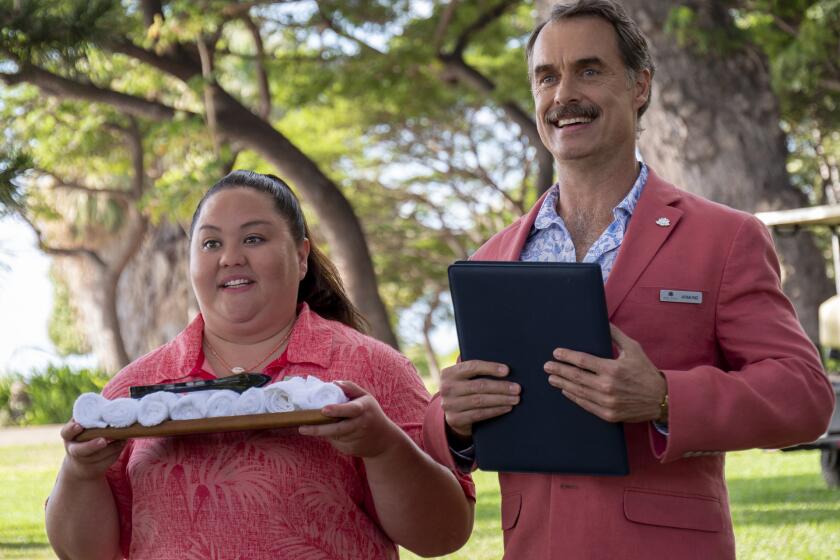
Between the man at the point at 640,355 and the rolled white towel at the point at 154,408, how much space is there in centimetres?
59

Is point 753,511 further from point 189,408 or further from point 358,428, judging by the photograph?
point 189,408

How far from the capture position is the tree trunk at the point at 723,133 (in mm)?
10523

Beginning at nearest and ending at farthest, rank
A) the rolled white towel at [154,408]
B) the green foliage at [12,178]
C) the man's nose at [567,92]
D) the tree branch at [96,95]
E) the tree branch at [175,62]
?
the rolled white towel at [154,408] < the man's nose at [567,92] < the green foliage at [12,178] < the tree branch at [96,95] < the tree branch at [175,62]

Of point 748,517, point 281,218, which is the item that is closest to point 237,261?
point 281,218

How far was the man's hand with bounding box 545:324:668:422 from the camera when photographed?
8.11 feet

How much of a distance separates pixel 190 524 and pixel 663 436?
1.07 m

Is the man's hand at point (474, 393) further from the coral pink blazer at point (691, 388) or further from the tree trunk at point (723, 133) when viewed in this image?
the tree trunk at point (723, 133)

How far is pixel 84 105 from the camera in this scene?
1984 cm

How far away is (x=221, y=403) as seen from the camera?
2580mm

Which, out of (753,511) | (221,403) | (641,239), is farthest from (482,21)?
(221,403)

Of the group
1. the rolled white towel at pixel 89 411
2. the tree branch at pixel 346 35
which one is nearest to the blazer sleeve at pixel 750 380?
the rolled white towel at pixel 89 411

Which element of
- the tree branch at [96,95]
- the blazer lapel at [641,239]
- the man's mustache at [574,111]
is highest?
the tree branch at [96,95]

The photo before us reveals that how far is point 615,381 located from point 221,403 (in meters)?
0.81

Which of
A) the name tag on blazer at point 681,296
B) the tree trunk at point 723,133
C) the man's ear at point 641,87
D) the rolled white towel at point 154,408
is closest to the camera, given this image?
the rolled white towel at point 154,408
